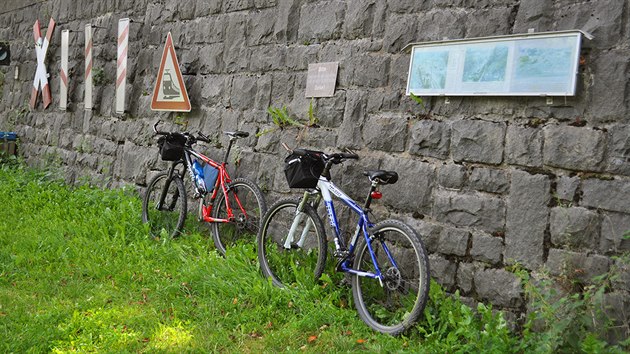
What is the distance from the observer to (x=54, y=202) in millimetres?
7188

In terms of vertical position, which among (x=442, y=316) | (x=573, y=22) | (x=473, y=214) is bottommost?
(x=442, y=316)

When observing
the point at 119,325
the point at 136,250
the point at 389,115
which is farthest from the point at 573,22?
the point at 136,250

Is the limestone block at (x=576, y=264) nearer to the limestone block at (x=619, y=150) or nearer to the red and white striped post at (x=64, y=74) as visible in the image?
the limestone block at (x=619, y=150)

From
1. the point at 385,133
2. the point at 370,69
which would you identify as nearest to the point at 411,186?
the point at 385,133

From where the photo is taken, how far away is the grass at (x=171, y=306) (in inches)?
144

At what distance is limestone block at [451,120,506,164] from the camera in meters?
3.89

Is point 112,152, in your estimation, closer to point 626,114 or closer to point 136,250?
point 136,250

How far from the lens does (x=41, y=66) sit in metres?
9.55

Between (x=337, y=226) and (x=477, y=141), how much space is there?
1121 mm

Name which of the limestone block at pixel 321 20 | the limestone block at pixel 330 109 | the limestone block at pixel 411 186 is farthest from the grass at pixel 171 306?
the limestone block at pixel 321 20

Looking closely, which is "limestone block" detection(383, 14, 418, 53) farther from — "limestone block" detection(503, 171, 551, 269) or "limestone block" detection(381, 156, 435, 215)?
"limestone block" detection(503, 171, 551, 269)

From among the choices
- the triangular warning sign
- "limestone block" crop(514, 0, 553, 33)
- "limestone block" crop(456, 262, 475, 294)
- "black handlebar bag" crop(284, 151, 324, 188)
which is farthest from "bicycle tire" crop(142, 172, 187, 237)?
"limestone block" crop(514, 0, 553, 33)

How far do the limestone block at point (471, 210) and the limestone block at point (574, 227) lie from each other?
A: 1.06 ft

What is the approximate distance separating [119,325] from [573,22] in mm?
3331
